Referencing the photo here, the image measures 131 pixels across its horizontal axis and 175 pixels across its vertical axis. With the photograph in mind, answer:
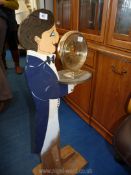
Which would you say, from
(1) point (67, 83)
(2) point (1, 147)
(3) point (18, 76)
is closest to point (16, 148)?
(2) point (1, 147)

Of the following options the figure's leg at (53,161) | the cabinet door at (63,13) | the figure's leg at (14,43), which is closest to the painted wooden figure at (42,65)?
the figure's leg at (53,161)

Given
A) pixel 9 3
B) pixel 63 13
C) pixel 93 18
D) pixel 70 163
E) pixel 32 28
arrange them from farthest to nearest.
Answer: pixel 9 3 < pixel 63 13 < pixel 93 18 < pixel 70 163 < pixel 32 28

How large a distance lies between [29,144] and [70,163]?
0.41 meters

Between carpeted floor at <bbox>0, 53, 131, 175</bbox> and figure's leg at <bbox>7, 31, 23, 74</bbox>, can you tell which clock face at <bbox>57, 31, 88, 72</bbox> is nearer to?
carpeted floor at <bbox>0, 53, 131, 175</bbox>

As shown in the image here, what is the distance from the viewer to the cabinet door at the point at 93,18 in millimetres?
1267

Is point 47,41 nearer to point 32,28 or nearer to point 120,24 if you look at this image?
point 32,28

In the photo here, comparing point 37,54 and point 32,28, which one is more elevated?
point 32,28

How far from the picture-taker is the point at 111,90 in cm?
132

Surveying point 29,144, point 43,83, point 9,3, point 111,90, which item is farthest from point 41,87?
point 9,3

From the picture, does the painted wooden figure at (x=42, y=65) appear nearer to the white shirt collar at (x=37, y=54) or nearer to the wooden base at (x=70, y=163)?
the white shirt collar at (x=37, y=54)

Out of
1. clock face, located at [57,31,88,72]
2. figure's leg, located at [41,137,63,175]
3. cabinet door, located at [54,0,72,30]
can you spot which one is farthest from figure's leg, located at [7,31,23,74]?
figure's leg, located at [41,137,63,175]

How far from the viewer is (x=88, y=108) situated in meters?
1.65

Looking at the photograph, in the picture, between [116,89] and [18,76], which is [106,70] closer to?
[116,89]

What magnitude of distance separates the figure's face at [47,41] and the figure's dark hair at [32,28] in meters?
0.02
